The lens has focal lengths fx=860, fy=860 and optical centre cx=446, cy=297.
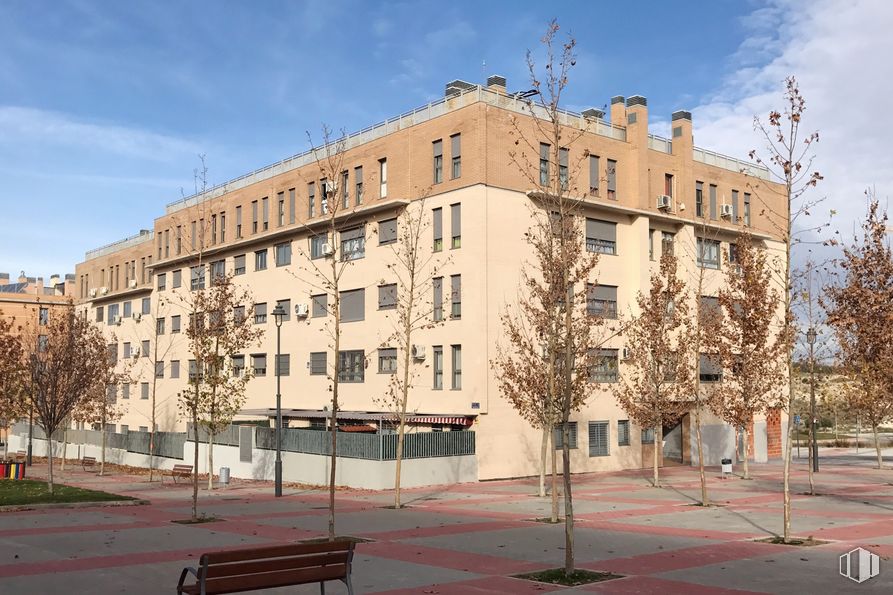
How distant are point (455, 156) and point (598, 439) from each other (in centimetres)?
1497

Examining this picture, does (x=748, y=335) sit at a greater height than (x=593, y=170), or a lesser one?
lesser

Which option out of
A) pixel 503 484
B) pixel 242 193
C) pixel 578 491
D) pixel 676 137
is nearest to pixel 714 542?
pixel 578 491

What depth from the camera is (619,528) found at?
20328 millimetres

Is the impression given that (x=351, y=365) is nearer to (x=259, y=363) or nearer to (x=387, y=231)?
(x=387, y=231)

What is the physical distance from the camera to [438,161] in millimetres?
39312

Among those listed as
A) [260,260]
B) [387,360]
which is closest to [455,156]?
[387,360]

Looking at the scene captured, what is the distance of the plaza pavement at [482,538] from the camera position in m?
13.2

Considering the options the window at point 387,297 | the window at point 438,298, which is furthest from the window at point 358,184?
the window at point 438,298

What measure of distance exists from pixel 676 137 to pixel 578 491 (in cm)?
2371

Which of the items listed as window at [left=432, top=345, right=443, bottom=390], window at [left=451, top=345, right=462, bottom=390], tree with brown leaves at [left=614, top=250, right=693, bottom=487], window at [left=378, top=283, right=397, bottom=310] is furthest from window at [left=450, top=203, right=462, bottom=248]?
tree with brown leaves at [left=614, top=250, right=693, bottom=487]

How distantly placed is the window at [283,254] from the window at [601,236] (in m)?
17.4

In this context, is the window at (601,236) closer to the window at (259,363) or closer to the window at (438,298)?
the window at (438,298)

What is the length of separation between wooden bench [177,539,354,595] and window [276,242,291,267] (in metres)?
38.7

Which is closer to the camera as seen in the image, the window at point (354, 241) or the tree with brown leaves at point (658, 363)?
the tree with brown leaves at point (658, 363)
